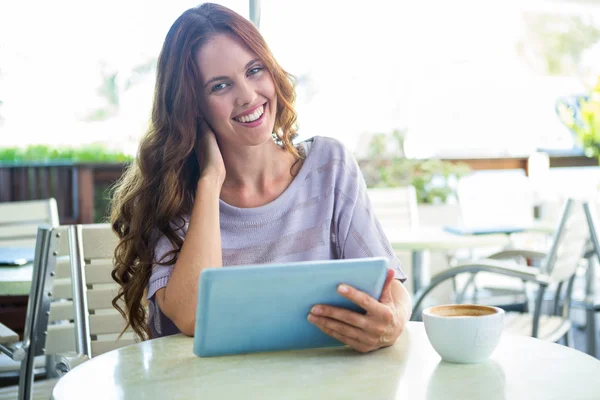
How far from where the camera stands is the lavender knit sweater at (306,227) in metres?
1.54

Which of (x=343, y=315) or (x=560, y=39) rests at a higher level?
(x=560, y=39)

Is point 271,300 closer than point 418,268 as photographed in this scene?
Yes

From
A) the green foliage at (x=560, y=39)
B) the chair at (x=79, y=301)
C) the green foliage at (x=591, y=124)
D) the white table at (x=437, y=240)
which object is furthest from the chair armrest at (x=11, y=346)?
the green foliage at (x=560, y=39)

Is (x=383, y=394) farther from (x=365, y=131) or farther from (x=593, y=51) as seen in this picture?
(x=593, y=51)

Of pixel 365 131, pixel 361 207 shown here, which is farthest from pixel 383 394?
pixel 365 131

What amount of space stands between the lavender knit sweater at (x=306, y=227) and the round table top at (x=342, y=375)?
0.44m

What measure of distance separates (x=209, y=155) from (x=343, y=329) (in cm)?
70

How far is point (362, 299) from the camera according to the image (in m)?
1.01

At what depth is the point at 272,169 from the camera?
5.49 feet

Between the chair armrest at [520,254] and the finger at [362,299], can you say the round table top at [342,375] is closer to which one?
the finger at [362,299]

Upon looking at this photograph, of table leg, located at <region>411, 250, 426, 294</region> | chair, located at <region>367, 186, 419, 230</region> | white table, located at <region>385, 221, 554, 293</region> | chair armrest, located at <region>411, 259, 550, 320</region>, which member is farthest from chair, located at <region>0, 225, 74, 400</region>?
table leg, located at <region>411, 250, 426, 294</region>

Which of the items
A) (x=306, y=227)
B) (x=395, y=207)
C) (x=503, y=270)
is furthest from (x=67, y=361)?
(x=395, y=207)

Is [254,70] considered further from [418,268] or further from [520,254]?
[418,268]

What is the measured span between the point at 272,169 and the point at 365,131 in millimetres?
5092
